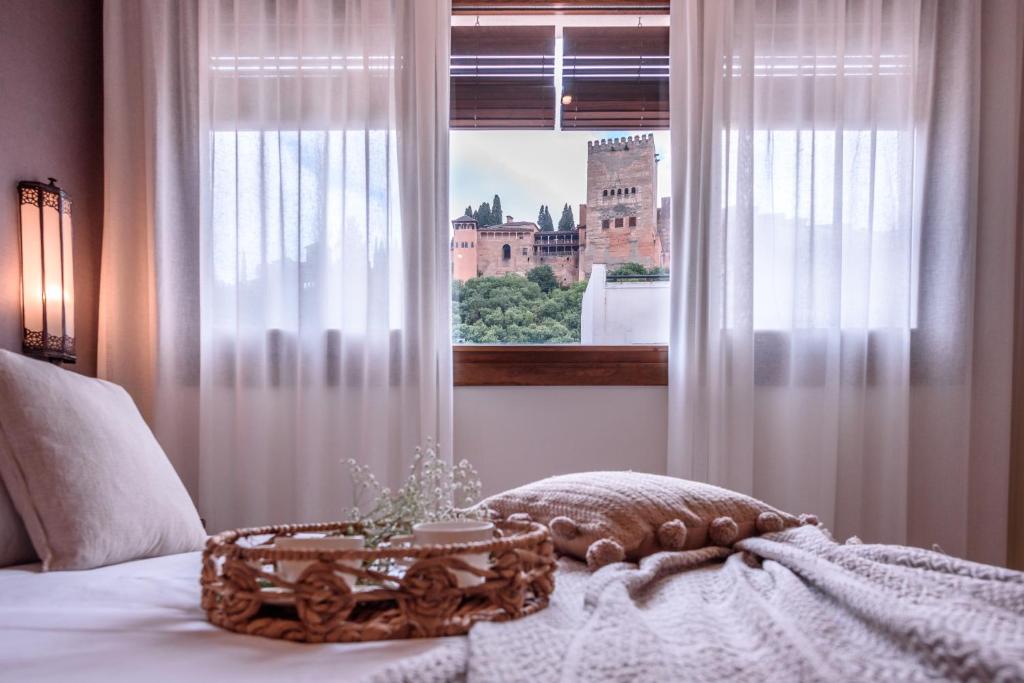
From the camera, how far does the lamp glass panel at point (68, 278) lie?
2.58 metres

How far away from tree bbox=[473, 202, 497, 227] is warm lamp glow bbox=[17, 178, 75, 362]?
4.66ft

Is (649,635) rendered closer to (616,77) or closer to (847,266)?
(847,266)

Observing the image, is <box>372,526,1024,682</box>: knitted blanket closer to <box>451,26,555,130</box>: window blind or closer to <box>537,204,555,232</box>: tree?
<box>537,204,555,232</box>: tree

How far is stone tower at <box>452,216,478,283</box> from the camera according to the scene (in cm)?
324

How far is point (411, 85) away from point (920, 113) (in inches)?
70.7

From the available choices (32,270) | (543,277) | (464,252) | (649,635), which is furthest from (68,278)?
(649,635)

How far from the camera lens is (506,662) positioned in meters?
0.89

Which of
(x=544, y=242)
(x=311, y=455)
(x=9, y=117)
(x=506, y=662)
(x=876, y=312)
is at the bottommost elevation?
(x=311, y=455)

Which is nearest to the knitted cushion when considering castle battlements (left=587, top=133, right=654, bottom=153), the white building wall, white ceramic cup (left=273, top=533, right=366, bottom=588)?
white ceramic cup (left=273, top=533, right=366, bottom=588)

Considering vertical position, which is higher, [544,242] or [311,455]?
[544,242]

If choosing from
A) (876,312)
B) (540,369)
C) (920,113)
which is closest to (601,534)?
(540,369)

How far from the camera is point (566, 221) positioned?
329cm

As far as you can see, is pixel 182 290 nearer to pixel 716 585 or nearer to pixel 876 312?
pixel 716 585

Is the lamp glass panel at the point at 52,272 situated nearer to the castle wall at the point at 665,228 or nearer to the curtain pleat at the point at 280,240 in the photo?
the curtain pleat at the point at 280,240
